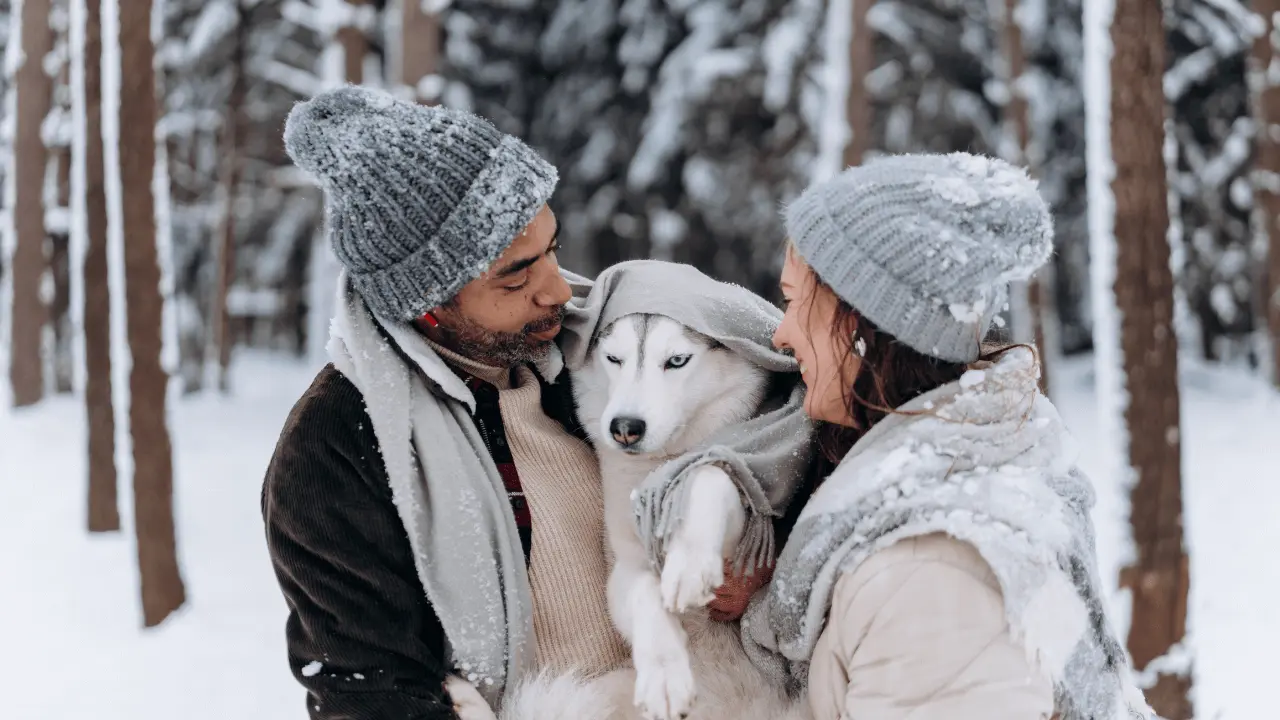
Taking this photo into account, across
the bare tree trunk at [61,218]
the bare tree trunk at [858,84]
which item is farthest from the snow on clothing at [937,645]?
the bare tree trunk at [61,218]

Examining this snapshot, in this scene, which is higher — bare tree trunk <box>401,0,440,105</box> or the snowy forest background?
bare tree trunk <box>401,0,440,105</box>

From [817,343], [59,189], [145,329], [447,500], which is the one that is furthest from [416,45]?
[59,189]

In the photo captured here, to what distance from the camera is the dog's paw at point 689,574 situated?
75.7 inches

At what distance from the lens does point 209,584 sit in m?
6.83

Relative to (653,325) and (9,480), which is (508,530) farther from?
(9,480)

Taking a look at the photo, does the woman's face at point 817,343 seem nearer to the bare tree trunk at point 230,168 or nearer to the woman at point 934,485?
the woman at point 934,485

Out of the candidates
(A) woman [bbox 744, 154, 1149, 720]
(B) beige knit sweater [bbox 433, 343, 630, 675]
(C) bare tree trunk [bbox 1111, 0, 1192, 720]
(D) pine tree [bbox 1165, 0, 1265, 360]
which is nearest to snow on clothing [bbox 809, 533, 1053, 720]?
(A) woman [bbox 744, 154, 1149, 720]

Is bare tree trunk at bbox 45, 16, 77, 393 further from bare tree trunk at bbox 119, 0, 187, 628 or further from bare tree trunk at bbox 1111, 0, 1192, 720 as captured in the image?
bare tree trunk at bbox 1111, 0, 1192, 720

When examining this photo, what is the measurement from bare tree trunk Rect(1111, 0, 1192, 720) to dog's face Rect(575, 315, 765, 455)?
2629mm

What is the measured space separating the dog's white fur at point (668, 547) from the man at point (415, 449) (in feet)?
0.34

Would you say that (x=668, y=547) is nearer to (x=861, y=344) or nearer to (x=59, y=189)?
(x=861, y=344)

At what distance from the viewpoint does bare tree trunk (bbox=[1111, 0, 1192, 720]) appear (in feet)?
14.4

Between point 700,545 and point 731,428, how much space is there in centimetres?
39

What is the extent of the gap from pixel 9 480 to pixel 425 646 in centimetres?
901
